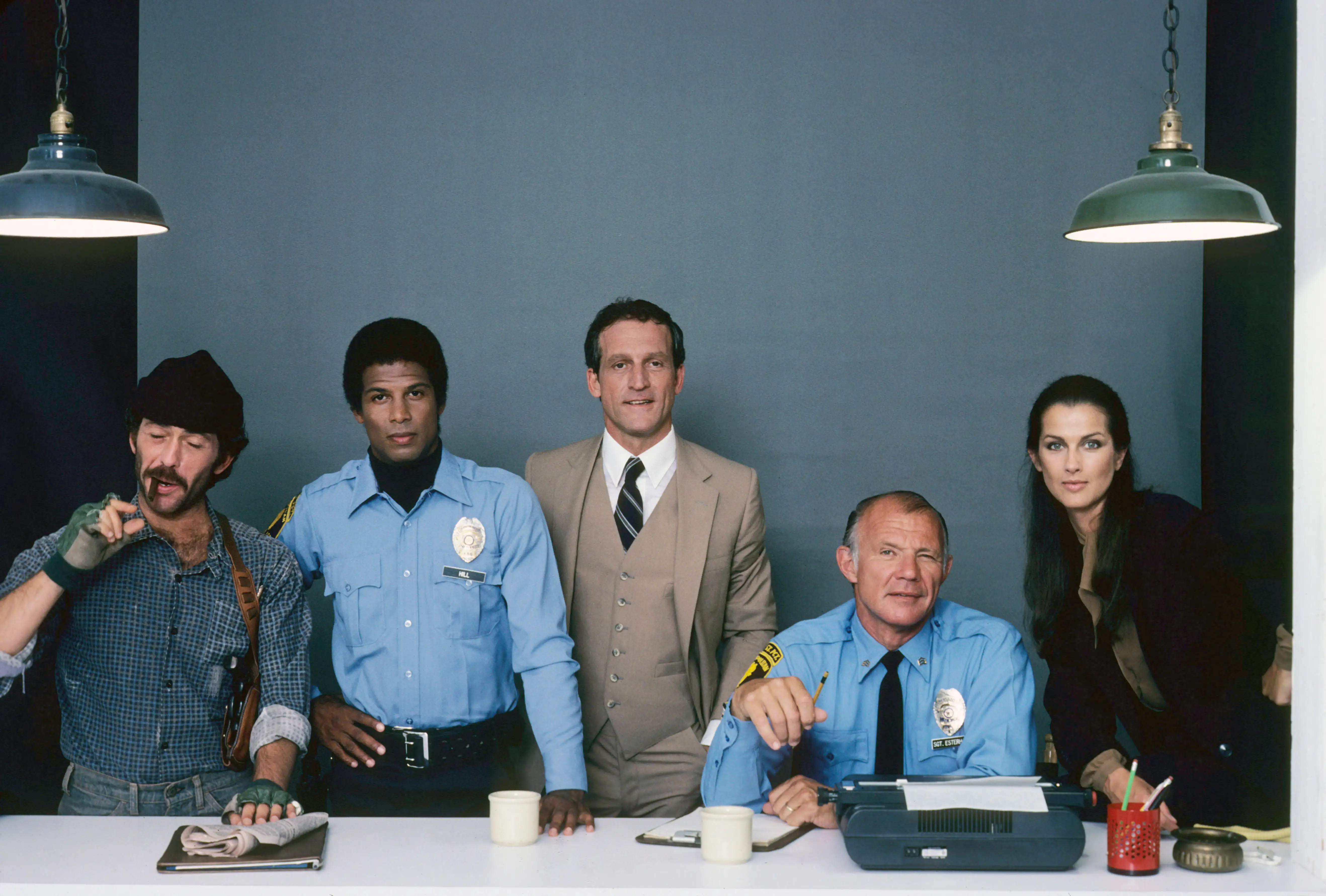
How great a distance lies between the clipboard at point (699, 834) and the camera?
2098 millimetres

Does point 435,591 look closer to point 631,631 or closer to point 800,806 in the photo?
point 631,631

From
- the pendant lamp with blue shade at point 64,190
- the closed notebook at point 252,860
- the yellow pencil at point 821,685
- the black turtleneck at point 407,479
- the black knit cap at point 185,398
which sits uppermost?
the pendant lamp with blue shade at point 64,190

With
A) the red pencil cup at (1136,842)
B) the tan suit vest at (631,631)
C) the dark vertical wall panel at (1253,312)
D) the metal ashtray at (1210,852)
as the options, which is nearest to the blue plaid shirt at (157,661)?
the tan suit vest at (631,631)

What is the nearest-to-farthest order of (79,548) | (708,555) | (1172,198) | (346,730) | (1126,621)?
(79,548), (1172,198), (1126,621), (346,730), (708,555)

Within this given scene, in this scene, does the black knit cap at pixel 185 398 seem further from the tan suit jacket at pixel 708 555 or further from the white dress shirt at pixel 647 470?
the white dress shirt at pixel 647 470

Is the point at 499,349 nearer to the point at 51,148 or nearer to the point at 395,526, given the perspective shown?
the point at 395,526

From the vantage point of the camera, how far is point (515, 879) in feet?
6.27

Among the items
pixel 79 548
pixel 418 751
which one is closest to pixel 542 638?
pixel 418 751

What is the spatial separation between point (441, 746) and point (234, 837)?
0.89m

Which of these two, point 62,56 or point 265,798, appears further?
point 62,56

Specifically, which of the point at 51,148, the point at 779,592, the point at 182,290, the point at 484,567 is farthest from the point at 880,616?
the point at 182,290

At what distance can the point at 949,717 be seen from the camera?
2604 millimetres

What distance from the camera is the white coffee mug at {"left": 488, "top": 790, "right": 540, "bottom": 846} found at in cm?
211

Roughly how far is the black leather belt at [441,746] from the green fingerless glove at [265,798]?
581 millimetres
